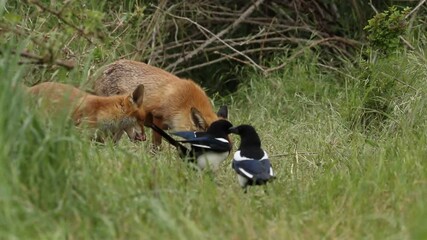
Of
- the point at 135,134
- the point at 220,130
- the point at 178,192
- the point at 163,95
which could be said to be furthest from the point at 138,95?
the point at 178,192

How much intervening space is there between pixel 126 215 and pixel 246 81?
6830mm

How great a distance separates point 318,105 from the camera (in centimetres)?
1093

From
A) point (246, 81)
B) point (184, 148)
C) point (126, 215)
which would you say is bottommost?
point (246, 81)

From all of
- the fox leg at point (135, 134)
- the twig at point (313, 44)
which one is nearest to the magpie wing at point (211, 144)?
the fox leg at point (135, 134)

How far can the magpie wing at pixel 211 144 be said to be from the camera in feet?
25.2

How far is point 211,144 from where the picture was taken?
770 cm

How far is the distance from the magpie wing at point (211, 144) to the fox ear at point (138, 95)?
149 cm

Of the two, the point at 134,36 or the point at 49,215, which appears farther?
the point at 134,36

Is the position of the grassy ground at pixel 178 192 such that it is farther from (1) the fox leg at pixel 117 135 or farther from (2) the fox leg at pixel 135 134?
(2) the fox leg at pixel 135 134

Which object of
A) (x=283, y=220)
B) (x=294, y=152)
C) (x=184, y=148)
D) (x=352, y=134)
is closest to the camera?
(x=283, y=220)

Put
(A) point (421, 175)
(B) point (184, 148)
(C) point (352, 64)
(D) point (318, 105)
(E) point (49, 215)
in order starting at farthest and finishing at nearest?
(C) point (352, 64)
(D) point (318, 105)
(B) point (184, 148)
(A) point (421, 175)
(E) point (49, 215)

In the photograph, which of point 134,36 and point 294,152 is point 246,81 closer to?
point 134,36

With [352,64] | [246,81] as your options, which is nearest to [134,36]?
[246,81]

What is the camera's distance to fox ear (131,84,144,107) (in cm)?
917
